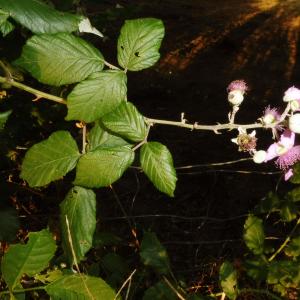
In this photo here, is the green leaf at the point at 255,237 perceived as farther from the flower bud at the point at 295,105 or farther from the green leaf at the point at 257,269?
the flower bud at the point at 295,105

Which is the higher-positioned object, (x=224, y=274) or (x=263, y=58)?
(x=224, y=274)

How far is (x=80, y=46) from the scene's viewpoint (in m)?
0.86

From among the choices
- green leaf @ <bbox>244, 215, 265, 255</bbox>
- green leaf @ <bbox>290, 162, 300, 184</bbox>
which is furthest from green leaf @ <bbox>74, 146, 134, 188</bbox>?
green leaf @ <bbox>244, 215, 265, 255</bbox>

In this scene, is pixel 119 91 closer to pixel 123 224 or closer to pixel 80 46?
pixel 80 46

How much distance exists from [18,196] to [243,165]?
4.76 ft

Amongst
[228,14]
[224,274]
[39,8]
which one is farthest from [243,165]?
[228,14]

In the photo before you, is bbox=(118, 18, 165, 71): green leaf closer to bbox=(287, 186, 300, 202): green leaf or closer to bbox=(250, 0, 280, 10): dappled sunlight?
bbox=(287, 186, 300, 202): green leaf

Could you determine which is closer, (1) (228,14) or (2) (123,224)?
(2) (123,224)

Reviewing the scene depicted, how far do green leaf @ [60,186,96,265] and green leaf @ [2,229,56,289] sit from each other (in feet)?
0.14

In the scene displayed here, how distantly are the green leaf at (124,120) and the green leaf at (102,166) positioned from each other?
0.13 ft

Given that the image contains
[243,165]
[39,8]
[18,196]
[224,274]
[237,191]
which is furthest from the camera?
[243,165]

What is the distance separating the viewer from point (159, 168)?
836 mm

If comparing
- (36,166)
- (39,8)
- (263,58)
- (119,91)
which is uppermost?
(39,8)

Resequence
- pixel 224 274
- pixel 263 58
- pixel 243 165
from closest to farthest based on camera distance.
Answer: pixel 224 274, pixel 243 165, pixel 263 58
